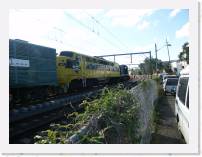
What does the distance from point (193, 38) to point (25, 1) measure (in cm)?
218

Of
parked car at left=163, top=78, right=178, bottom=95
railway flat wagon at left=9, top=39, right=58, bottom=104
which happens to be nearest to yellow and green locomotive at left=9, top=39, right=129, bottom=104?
railway flat wagon at left=9, top=39, right=58, bottom=104

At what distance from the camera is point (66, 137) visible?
342cm

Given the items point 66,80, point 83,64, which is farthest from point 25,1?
point 83,64

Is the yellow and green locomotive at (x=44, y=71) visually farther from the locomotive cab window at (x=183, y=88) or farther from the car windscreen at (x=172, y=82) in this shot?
the car windscreen at (x=172, y=82)

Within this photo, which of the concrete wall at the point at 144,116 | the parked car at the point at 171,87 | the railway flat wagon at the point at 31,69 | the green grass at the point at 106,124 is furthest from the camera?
the parked car at the point at 171,87

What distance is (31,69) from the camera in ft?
39.3

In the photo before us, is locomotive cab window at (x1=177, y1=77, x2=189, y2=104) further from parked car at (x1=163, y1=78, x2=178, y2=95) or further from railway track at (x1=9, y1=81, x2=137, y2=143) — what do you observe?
parked car at (x1=163, y1=78, x2=178, y2=95)

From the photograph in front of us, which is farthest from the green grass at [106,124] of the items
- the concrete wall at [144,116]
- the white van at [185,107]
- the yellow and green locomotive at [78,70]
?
the yellow and green locomotive at [78,70]

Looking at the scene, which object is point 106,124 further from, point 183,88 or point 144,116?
point 144,116

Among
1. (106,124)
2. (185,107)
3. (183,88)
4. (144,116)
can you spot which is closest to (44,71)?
(144,116)

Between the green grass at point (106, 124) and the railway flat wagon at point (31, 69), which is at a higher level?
the railway flat wagon at point (31, 69)

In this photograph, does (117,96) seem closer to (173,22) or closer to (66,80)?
(173,22)

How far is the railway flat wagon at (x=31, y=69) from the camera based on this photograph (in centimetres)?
1040

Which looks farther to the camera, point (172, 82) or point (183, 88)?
point (172, 82)
